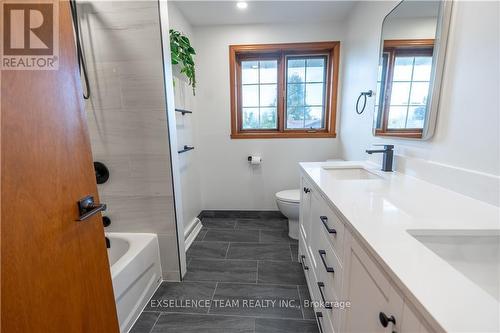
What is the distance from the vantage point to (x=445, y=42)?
108 cm

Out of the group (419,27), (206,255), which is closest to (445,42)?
(419,27)

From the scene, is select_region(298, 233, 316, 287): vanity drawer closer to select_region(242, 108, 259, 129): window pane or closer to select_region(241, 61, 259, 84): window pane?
select_region(242, 108, 259, 129): window pane

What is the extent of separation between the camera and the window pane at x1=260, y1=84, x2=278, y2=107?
8.81ft

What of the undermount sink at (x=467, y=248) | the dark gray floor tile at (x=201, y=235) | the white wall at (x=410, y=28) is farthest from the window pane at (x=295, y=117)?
the undermount sink at (x=467, y=248)

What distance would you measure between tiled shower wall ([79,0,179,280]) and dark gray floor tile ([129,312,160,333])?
1.17 ft

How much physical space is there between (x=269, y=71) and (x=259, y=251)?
1963 mm

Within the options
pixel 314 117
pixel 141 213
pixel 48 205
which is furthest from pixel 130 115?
pixel 314 117

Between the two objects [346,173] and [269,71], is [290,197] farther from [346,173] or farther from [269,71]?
[269,71]

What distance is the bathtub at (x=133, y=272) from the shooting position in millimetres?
1309

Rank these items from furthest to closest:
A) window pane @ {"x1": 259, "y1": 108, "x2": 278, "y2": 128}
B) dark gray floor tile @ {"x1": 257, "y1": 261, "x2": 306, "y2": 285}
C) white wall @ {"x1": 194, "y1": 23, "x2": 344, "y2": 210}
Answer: window pane @ {"x1": 259, "y1": 108, "x2": 278, "y2": 128}, white wall @ {"x1": 194, "y1": 23, "x2": 344, "y2": 210}, dark gray floor tile @ {"x1": 257, "y1": 261, "x2": 306, "y2": 285}

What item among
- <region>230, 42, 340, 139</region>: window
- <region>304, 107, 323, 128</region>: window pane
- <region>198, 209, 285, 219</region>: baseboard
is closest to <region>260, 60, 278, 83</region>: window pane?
<region>230, 42, 340, 139</region>: window

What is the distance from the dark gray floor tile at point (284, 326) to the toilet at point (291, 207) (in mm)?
965

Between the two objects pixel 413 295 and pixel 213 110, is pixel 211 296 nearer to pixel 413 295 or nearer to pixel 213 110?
pixel 413 295

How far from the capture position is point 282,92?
2.65 metres
